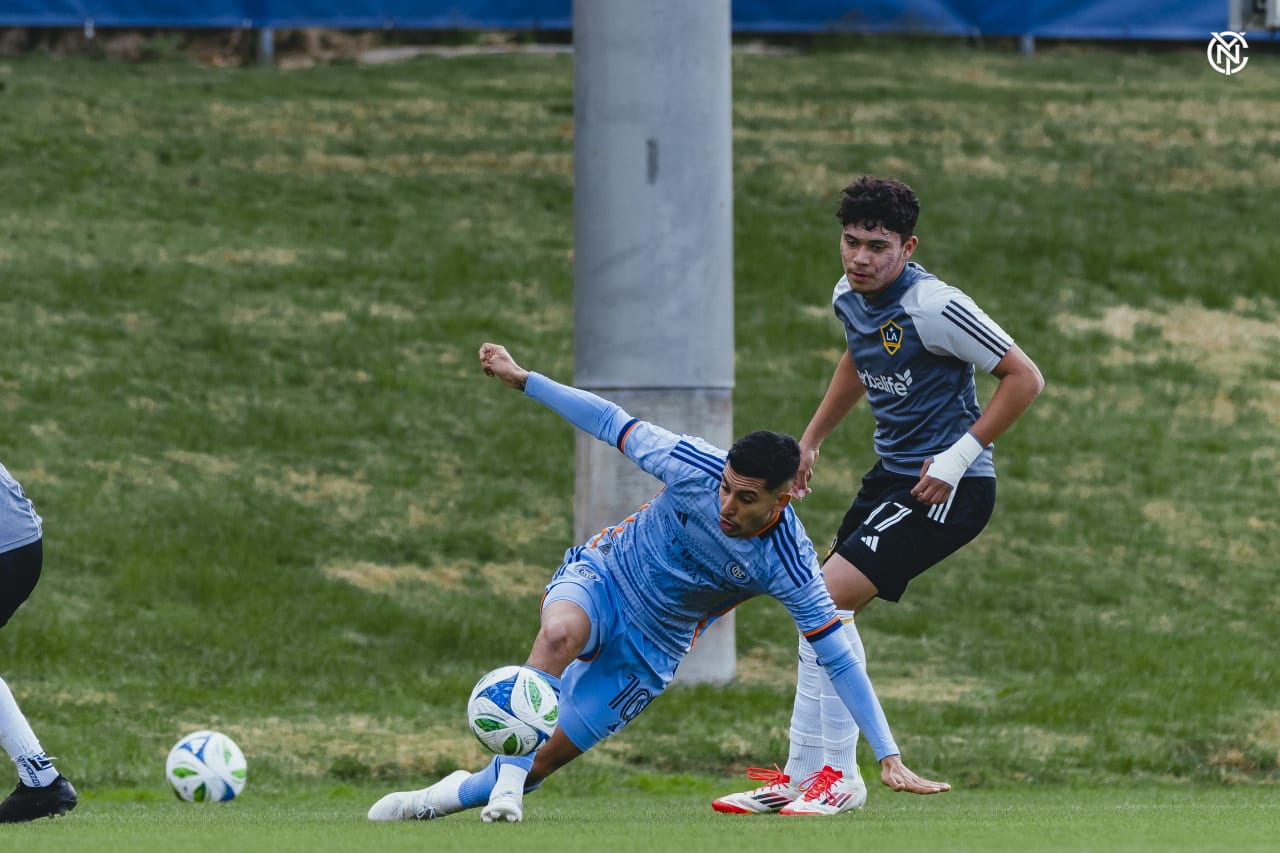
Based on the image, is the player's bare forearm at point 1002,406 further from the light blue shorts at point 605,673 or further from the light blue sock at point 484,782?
the light blue sock at point 484,782

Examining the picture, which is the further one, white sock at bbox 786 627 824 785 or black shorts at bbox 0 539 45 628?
white sock at bbox 786 627 824 785

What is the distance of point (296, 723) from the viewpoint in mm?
11070

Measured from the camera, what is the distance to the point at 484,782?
6.84m

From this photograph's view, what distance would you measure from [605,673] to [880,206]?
206 cm

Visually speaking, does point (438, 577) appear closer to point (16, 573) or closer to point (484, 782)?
point (16, 573)

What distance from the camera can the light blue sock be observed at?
674cm

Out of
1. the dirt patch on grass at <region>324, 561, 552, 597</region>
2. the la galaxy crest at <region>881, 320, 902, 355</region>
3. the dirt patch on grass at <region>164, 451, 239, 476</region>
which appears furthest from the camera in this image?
the dirt patch on grass at <region>164, 451, 239, 476</region>

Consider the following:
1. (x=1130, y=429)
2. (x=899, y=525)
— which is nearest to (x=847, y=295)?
(x=899, y=525)

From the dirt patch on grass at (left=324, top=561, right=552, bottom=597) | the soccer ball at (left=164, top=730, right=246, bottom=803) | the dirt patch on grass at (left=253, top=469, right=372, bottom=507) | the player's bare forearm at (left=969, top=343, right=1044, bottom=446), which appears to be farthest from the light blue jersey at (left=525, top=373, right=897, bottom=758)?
the dirt patch on grass at (left=253, top=469, right=372, bottom=507)

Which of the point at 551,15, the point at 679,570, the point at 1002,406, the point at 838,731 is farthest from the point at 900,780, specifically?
the point at 551,15

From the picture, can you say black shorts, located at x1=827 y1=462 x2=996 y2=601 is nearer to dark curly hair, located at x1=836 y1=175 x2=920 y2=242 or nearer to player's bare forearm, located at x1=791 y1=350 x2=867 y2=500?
player's bare forearm, located at x1=791 y1=350 x2=867 y2=500

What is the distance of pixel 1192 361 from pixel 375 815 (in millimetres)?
13015

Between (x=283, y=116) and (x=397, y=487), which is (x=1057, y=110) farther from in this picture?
(x=397, y=487)

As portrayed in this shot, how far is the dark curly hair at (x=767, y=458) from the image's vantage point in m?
6.50
